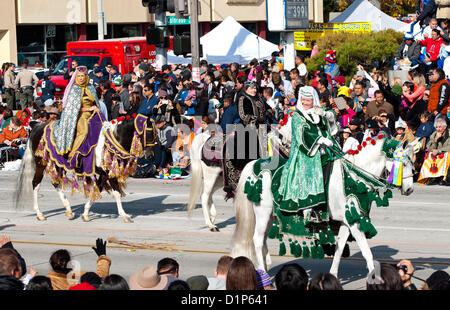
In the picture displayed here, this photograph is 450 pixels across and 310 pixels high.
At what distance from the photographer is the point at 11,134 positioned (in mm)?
25391

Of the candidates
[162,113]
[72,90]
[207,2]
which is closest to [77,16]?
[207,2]

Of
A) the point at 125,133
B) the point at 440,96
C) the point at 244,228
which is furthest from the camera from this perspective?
the point at 440,96

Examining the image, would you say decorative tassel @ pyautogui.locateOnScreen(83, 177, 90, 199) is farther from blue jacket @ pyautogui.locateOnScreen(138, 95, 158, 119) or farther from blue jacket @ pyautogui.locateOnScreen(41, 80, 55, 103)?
blue jacket @ pyautogui.locateOnScreen(41, 80, 55, 103)

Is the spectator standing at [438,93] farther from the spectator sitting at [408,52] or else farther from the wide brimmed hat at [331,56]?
the wide brimmed hat at [331,56]

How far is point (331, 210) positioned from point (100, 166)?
673 cm

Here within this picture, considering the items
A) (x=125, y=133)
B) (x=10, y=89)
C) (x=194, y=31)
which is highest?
(x=194, y=31)

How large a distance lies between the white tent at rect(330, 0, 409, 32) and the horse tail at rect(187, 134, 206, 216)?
21003 millimetres

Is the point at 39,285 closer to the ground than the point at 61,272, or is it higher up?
higher up

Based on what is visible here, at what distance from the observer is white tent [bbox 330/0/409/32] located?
35719 mm

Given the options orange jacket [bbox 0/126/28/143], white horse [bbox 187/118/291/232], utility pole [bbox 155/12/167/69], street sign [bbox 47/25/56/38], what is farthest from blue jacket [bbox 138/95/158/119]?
street sign [bbox 47/25/56/38]

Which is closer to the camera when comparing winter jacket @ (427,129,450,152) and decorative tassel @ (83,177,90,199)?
decorative tassel @ (83,177,90,199)

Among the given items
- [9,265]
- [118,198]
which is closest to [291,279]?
[9,265]

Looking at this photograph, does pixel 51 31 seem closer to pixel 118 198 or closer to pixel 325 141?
pixel 118 198
